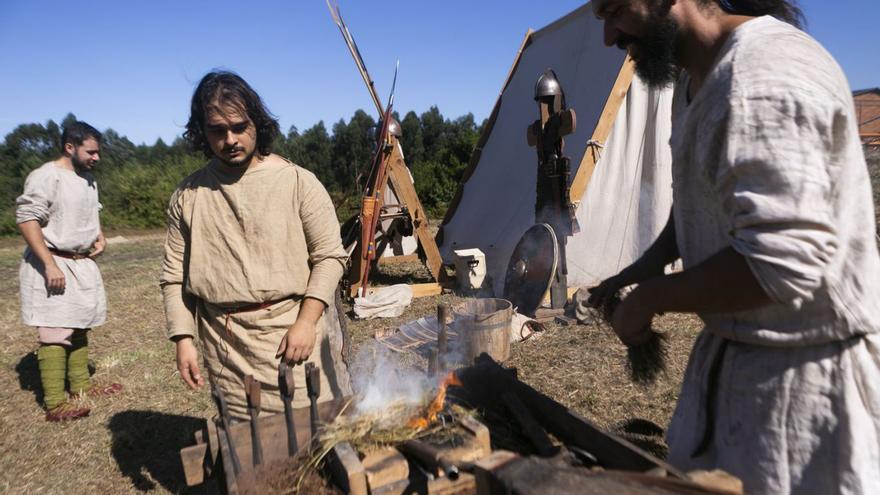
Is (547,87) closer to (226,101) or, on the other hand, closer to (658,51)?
(226,101)

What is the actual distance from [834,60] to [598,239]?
19.3ft

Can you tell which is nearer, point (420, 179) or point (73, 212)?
point (73, 212)

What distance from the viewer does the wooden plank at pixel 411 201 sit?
674cm

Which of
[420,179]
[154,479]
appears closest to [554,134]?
[154,479]

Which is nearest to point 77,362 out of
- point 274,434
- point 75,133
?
point 75,133

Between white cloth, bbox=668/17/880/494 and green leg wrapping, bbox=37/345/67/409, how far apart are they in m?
4.59

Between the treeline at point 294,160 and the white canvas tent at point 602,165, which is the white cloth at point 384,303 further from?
the treeline at point 294,160

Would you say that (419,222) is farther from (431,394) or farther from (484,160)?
(431,394)

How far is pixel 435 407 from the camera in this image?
1.70 metres

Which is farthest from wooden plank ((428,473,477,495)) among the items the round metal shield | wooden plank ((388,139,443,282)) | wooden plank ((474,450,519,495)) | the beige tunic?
wooden plank ((388,139,443,282))

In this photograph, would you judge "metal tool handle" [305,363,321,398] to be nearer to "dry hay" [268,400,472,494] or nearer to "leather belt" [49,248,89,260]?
"dry hay" [268,400,472,494]

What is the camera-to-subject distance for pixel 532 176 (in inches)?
304

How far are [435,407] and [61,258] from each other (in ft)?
12.2

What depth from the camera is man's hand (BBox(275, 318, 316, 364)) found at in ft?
6.84
